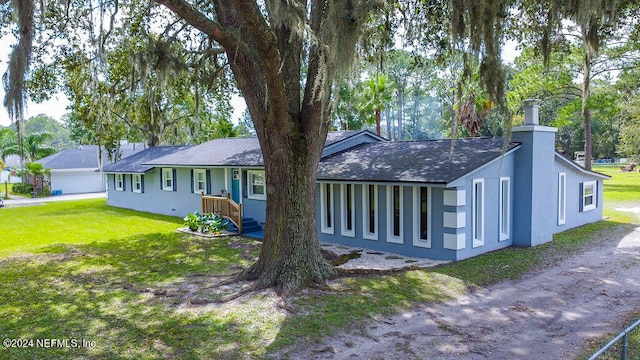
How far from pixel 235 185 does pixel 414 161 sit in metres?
7.52

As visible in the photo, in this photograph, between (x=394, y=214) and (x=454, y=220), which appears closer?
(x=454, y=220)

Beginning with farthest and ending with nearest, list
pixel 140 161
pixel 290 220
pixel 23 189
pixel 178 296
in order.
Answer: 1. pixel 23 189
2. pixel 140 161
3. pixel 290 220
4. pixel 178 296

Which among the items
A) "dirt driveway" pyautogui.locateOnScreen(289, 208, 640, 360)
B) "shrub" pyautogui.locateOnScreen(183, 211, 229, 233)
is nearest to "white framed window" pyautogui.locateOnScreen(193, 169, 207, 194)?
"shrub" pyautogui.locateOnScreen(183, 211, 229, 233)

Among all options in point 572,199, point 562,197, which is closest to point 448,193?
point 562,197

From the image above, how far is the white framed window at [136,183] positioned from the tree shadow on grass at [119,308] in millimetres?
10457

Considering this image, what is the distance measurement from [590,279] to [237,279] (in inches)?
281

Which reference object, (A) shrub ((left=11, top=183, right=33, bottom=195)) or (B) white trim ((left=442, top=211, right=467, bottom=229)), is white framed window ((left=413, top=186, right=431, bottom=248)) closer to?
(B) white trim ((left=442, top=211, right=467, bottom=229))

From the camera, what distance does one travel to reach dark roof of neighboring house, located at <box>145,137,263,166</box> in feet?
53.3

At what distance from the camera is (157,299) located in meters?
7.94

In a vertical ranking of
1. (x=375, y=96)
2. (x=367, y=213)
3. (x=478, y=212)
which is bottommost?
A: (x=367, y=213)

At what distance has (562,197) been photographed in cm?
1391

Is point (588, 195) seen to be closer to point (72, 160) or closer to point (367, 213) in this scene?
point (367, 213)

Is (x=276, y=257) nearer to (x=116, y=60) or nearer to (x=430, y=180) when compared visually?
(x=430, y=180)

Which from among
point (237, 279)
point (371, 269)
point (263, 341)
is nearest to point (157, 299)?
point (237, 279)
